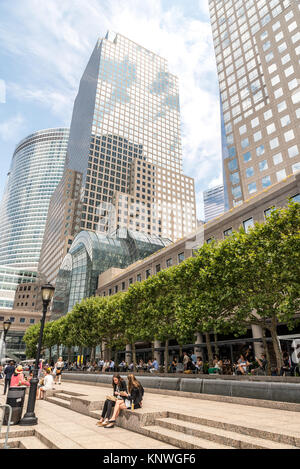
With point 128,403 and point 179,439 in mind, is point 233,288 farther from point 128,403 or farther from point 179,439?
point 179,439

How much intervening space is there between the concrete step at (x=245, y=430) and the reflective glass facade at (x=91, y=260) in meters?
61.3

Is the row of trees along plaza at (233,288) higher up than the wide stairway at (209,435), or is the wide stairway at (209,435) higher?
the row of trees along plaza at (233,288)

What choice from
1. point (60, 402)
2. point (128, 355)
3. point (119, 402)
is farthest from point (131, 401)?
point (128, 355)

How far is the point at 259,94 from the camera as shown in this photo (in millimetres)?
59188

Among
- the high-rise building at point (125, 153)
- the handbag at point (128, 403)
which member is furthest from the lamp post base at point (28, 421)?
the high-rise building at point (125, 153)

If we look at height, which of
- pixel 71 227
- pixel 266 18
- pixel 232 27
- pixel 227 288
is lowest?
pixel 227 288

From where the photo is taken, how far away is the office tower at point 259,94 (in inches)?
1975

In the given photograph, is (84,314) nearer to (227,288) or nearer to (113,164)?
(227,288)

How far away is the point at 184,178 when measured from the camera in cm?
15200

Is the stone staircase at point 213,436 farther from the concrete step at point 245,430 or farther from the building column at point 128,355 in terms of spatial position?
the building column at point 128,355

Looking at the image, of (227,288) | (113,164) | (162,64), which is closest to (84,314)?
(227,288)

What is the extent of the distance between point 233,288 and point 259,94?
52858mm

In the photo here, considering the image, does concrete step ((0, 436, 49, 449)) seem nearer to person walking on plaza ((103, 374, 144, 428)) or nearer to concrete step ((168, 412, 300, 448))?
person walking on plaza ((103, 374, 144, 428))

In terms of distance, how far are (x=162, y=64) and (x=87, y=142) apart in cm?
9431
